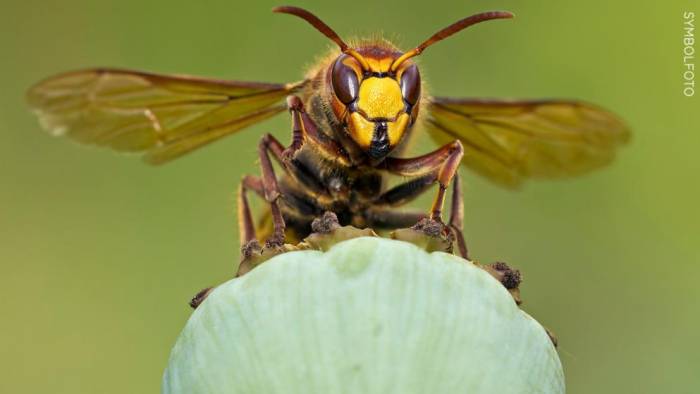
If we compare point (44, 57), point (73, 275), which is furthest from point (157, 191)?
point (44, 57)

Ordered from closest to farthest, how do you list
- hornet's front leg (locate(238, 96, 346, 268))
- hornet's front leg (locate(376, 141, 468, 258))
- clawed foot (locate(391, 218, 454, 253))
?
clawed foot (locate(391, 218, 454, 253)) → hornet's front leg (locate(376, 141, 468, 258)) → hornet's front leg (locate(238, 96, 346, 268))

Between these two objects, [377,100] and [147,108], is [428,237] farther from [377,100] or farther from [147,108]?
[147,108]

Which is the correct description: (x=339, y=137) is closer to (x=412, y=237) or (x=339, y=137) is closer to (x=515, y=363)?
(x=412, y=237)

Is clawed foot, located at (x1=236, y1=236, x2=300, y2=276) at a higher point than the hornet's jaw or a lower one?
lower

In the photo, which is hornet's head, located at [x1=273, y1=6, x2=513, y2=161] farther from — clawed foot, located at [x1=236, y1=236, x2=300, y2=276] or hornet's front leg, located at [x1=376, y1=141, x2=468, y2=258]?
clawed foot, located at [x1=236, y1=236, x2=300, y2=276]

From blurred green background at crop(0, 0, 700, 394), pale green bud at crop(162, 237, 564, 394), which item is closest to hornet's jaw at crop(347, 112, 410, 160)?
pale green bud at crop(162, 237, 564, 394)

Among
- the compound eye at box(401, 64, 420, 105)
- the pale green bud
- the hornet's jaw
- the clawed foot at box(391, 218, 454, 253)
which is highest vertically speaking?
the compound eye at box(401, 64, 420, 105)

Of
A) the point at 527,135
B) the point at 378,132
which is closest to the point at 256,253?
the point at 378,132

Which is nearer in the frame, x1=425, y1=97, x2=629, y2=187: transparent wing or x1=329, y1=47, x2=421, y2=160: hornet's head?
x1=329, y1=47, x2=421, y2=160: hornet's head
